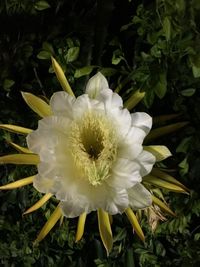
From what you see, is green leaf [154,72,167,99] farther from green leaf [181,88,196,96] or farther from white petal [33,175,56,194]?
white petal [33,175,56,194]

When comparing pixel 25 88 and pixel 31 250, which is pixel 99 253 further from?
pixel 25 88

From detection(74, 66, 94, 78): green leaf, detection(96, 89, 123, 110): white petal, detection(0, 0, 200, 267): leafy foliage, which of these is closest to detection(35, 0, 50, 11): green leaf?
detection(0, 0, 200, 267): leafy foliage

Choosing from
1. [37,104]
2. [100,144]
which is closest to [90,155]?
[100,144]

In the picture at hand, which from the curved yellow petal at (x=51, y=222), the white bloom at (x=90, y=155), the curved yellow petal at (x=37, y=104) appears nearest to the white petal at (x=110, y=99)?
the white bloom at (x=90, y=155)

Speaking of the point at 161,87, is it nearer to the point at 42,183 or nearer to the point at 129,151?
the point at 129,151

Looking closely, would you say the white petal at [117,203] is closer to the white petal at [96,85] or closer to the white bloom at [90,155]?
the white bloom at [90,155]

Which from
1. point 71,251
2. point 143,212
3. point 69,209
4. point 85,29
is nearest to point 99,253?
point 71,251

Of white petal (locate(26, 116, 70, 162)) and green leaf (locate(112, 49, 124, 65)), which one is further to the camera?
green leaf (locate(112, 49, 124, 65))
